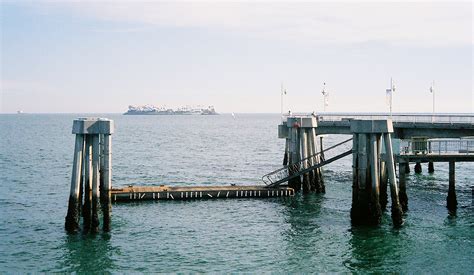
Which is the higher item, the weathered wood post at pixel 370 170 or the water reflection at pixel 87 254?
the weathered wood post at pixel 370 170

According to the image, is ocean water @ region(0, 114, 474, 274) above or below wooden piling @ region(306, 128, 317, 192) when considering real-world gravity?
below

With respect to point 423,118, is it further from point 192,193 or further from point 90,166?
point 90,166

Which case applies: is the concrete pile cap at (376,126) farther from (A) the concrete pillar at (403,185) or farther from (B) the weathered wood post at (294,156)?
(B) the weathered wood post at (294,156)

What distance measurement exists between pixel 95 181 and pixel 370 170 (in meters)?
17.2

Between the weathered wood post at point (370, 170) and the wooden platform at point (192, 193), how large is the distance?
12966 millimetres

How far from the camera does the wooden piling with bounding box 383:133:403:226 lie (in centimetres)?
3738

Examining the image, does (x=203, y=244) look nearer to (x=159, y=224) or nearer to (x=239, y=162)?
(x=159, y=224)

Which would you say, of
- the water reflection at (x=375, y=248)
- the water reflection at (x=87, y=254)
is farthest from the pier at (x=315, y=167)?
the water reflection at (x=87, y=254)

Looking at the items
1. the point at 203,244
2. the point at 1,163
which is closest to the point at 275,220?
the point at 203,244

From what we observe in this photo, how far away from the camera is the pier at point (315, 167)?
36219mm

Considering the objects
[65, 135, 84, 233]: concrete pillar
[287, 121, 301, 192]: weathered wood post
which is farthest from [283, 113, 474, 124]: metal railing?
[65, 135, 84, 233]: concrete pillar

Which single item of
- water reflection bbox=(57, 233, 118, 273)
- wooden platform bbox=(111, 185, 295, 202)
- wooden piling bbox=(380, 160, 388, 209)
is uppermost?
wooden piling bbox=(380, 160, 388, 209)

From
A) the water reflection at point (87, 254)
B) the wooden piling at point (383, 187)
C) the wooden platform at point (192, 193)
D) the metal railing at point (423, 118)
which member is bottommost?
the water reflection at point (87, 254)

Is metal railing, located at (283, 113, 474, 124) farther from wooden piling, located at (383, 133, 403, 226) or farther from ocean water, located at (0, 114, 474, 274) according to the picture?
wooden piling, located at (383, 133, 403, 226)
